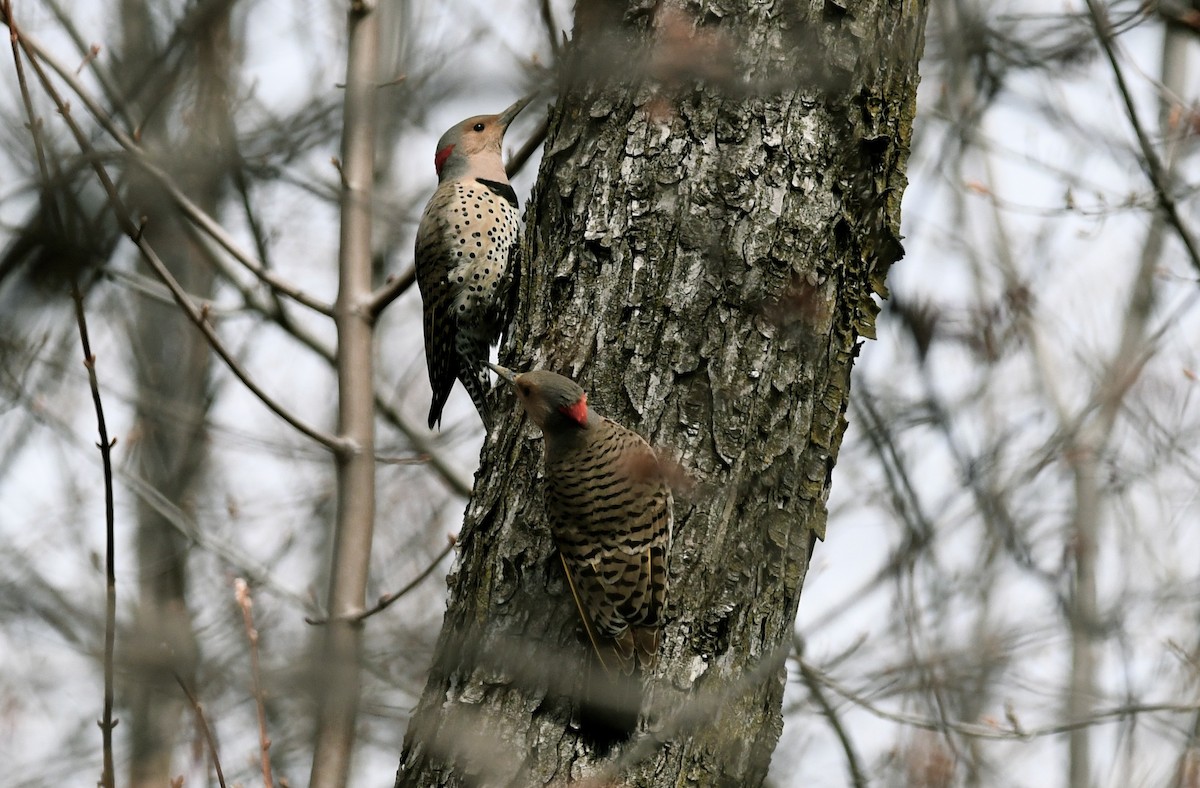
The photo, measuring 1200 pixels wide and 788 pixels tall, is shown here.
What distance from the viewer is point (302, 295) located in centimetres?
491

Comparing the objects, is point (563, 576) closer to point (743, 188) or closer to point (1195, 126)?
point (743, 188)

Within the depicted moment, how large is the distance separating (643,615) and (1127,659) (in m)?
5.79

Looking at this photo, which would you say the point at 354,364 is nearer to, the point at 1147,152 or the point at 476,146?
the point at 476,146

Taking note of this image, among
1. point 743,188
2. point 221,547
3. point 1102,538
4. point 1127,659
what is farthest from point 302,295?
point 1102,538

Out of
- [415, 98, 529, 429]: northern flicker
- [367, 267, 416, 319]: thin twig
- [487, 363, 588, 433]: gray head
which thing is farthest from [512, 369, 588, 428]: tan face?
[415, 98, 529, 429]: northern flicker

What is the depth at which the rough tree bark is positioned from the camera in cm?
299

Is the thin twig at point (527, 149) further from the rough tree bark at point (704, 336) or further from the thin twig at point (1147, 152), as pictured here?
the thin twig at point (1147, 152)

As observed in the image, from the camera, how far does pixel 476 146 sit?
5965 mm

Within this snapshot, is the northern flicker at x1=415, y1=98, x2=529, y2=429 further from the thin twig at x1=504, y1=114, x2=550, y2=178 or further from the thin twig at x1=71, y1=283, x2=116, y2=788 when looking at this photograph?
the thin twig at x1=71, y1=283, x2=116, y2=788

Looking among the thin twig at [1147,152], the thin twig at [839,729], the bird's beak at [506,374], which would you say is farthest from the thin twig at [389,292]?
the thin twig at [1147,152]

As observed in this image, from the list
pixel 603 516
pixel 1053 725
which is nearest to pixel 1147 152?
pixel 1053 725

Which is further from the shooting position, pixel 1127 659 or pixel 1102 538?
pixel 1102 538

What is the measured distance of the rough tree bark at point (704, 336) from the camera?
2.99 meters

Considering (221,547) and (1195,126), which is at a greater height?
(1195,126)
